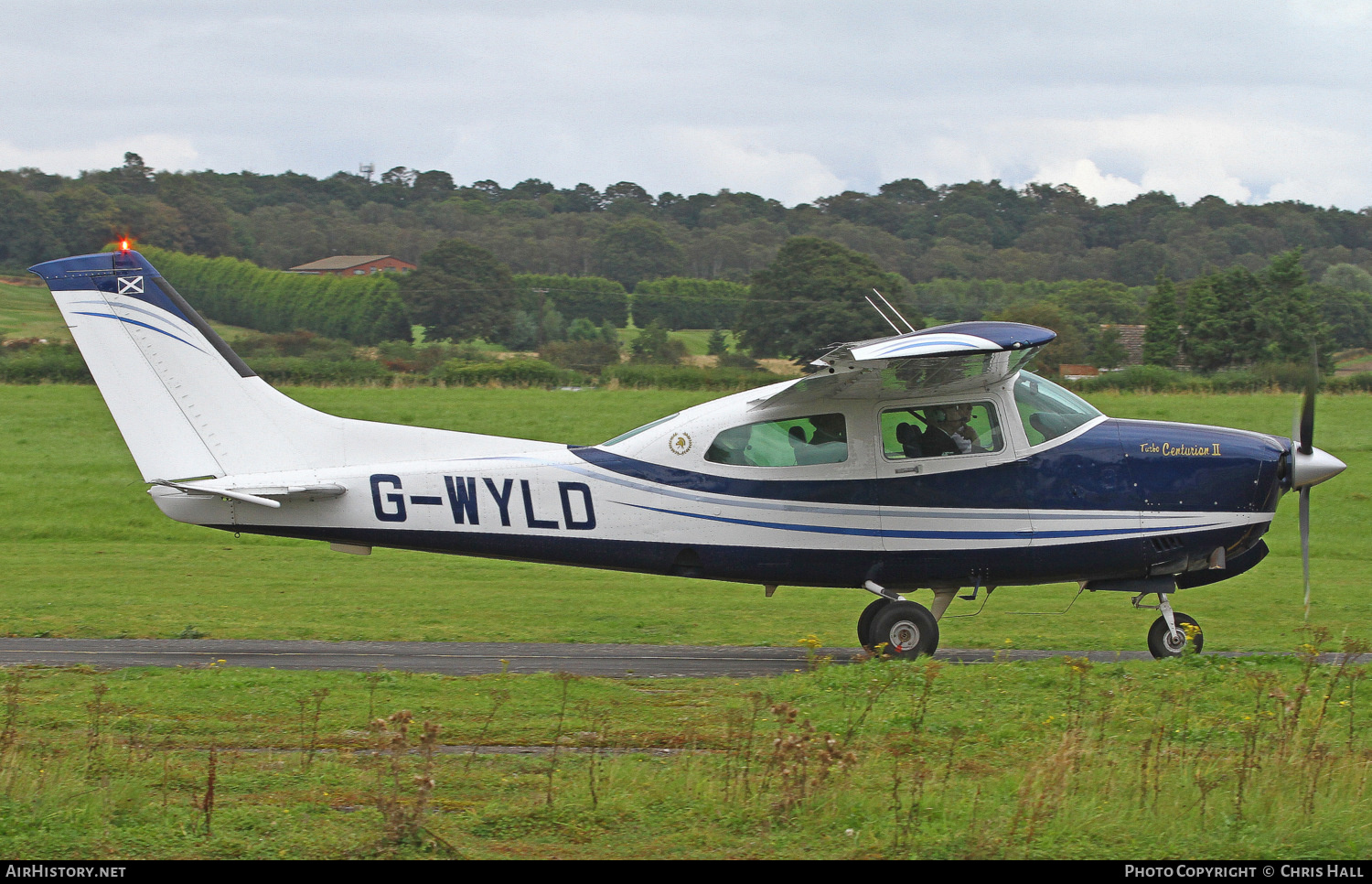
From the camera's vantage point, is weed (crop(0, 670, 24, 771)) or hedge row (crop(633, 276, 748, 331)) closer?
weed (crop(0, 670, 24, 771))

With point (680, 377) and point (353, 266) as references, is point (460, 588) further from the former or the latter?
point (353, 266)

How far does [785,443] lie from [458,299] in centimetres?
2877

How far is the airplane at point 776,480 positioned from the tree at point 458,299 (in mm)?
25248

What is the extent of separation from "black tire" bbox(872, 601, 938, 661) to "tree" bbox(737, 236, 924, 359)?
20116mm

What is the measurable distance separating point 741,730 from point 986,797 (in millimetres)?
1919

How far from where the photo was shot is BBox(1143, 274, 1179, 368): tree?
32.7 meters

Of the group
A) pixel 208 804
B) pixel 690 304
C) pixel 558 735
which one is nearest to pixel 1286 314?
pixel 690 304

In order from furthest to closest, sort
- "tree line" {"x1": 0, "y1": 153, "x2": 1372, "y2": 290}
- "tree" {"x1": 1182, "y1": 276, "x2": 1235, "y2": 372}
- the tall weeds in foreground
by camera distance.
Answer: "tree line" {"x1": 0, "y1": 153, "x2": 1372, "y2": 290} < "tree" {"x1": 1182, "y1": 276, "x2": 1235, "y2": 372} < the tall weeds in foreground

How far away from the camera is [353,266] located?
47.6 metres

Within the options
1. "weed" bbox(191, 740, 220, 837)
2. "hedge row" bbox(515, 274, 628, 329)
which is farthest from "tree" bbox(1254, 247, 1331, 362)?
"weed" bbox(191, 740, 220, 837)

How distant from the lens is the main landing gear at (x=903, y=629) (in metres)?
11.5

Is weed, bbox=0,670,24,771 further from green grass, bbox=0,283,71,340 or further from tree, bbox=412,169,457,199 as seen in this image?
tree, bbox=412,169,457,199

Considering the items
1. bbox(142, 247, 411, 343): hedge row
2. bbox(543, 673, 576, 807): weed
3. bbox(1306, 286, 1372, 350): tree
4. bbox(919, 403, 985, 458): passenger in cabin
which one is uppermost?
bbox(1306, 286, 1372, 350): tree
